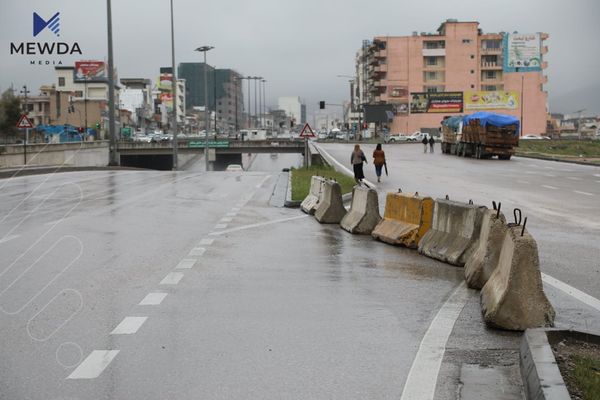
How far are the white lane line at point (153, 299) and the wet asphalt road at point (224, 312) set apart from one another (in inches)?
0.9

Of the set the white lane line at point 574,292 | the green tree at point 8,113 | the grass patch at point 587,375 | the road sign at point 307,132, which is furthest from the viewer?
the green tree at point 8,113

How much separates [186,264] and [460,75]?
477 ft

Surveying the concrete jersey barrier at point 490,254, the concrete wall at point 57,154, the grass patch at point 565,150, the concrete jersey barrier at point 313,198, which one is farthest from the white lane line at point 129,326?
the grass patch at point 565,150

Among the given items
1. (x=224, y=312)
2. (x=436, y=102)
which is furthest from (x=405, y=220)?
(x=436, y=102)

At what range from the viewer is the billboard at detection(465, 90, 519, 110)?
147 m

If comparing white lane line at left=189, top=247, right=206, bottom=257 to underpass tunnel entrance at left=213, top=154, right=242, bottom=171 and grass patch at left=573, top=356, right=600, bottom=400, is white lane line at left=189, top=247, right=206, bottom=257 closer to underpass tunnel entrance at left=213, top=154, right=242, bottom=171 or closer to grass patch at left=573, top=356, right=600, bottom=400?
grass patch at left=573, top=356, right=600, bottom=400

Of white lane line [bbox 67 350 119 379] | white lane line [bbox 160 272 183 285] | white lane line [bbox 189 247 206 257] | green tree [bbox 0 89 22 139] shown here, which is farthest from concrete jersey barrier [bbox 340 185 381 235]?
green tree [bbox 0 89 22 139]

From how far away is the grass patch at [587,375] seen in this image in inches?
209

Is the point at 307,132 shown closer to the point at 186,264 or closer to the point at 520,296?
the point at 186,264

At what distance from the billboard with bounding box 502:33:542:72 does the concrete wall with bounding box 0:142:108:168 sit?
92.7 metres

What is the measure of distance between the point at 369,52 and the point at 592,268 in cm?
15828

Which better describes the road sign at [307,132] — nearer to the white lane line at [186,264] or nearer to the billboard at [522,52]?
the white lane line at [186,264]

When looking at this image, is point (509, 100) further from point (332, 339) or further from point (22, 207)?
point (332, 339)

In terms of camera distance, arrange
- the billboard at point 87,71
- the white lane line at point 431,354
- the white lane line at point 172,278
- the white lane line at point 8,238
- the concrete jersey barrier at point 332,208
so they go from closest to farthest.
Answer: the white lane line at point 431,354, the white lane line at point 172,278, the white lane line at point 8,238, the concrete jersey barrier at point 332,208, the billboard at point 87,71
